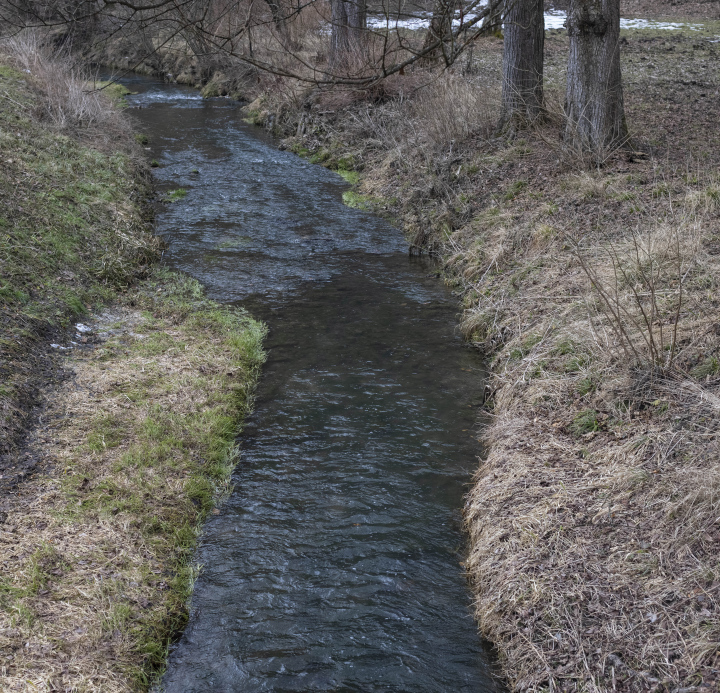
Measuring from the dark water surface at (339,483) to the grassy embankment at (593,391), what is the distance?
0.33 metres

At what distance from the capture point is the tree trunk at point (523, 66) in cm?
1085

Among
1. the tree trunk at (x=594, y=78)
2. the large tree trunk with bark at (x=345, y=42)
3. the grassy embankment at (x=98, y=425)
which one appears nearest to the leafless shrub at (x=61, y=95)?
the grassy embankment at (x=98, y=425)

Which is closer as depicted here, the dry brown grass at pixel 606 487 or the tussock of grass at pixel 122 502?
the dry brown grass at pixel 606 487

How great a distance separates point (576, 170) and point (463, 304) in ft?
9.19

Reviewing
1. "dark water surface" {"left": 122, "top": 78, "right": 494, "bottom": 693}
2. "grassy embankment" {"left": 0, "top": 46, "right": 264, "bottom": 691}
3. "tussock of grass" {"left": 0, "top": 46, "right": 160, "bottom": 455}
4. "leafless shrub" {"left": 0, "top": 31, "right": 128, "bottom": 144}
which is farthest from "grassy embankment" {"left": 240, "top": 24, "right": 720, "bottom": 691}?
"leafless shrub" {"left": 0, "top": 31, "right": 128, "bottom": 144}

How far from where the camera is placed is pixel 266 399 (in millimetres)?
6527

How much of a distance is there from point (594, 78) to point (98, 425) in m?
7.60

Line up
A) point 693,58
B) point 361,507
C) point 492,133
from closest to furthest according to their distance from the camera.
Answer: point 361,507, point 492,133, point 693,58

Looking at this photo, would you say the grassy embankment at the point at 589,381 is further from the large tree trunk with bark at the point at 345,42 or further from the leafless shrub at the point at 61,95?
the leafless shrub at the point at 61,95

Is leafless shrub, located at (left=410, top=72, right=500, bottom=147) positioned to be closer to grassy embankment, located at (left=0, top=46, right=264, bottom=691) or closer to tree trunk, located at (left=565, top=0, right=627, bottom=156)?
tree trunk, located at (left=565, top=0, right=627, bottom=156)

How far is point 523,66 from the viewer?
1116 centimetres

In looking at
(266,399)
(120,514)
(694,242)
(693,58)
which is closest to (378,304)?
(266,399)

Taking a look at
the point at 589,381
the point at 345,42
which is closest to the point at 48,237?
the point at 589,381

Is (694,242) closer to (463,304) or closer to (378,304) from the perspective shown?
(463,304)
